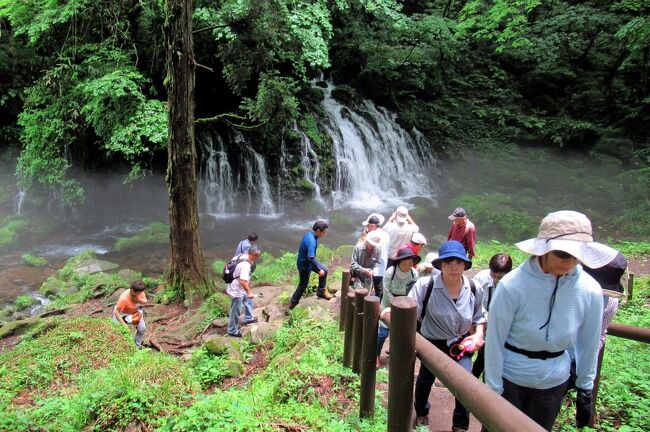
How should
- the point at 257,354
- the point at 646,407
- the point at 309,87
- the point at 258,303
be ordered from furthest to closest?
1. the point at 309,87
2. the point at 258,303
3. the point at 257,354
4. the point at 646,407

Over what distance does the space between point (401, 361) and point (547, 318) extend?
90cm

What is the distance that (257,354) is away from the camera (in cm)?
616

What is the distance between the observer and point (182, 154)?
7332mm

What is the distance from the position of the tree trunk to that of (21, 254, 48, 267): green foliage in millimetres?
6131

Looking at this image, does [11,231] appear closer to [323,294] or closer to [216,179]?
[216,179]

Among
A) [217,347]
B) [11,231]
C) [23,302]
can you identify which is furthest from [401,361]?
[11,231]

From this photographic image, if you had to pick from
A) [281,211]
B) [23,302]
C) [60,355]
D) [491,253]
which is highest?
[281,211]

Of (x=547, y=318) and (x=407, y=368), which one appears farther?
(x=407, y=368)

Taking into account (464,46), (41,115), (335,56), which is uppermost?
(464,46)

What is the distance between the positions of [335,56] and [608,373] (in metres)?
18.5

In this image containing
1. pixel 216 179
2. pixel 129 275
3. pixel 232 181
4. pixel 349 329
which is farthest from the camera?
pixel 232 181

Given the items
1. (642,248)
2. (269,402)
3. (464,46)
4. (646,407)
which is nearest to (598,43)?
(464,46)

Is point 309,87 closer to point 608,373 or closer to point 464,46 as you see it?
point 464,46

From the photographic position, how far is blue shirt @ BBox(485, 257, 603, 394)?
2268 millimetres
